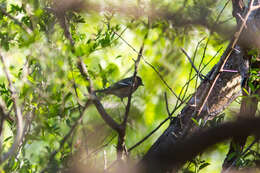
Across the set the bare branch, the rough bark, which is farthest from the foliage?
the bare branch

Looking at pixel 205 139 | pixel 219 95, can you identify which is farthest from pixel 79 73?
pixel 219 95

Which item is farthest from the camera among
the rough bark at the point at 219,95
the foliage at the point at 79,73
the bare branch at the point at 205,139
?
the rough bark at the point at 219,95

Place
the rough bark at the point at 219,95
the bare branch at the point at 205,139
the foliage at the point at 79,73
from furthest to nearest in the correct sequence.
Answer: the rough bark at the point at 219,95 → the foliage at the point at 79,73 → the bare branch at the point at 205,139

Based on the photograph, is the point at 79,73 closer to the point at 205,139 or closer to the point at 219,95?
the point at 205,139

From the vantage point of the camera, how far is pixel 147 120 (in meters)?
2.76

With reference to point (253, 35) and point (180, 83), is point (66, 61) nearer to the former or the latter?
point (253, 35)

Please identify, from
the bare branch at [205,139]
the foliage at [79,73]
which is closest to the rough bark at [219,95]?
the foliage at [79,73]

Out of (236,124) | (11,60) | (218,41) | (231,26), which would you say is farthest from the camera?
(231,26)

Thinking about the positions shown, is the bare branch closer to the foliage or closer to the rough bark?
the foliage

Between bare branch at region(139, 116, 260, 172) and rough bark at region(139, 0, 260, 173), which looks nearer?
bare branch at region(139, 116, 260, 172)

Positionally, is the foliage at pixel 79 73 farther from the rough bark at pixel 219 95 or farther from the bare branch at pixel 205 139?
the bare branch at pixel 205 139

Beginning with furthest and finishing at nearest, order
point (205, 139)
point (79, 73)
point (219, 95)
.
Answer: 1. point (219, 95)
2. point (79, 73)
3. point (205, 139)

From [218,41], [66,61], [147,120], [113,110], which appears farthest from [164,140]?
[66,61]

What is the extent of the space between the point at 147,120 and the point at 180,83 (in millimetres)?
507
